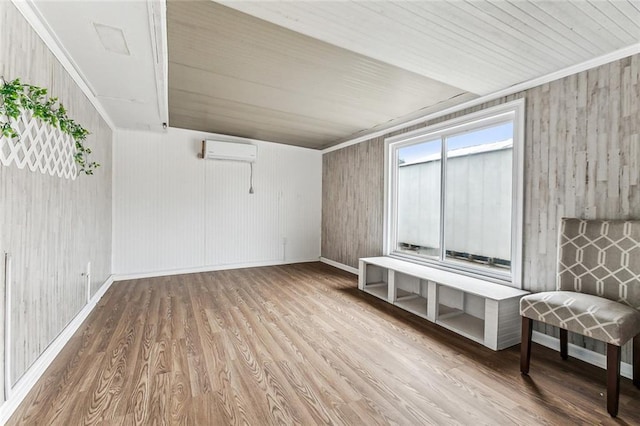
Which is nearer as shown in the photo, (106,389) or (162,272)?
(106,389)

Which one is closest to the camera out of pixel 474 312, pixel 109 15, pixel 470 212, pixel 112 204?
pixel 109 15

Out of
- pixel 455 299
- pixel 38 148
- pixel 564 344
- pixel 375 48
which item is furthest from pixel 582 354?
pixel 38 148

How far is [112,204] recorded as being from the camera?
14.3 feet

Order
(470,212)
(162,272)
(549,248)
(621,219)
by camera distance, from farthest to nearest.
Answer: (162,272) < (470,212) < (549,248) < (621,219)

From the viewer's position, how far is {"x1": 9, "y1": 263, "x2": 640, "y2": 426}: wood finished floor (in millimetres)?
1619

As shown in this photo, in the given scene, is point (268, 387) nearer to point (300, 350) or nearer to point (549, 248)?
point (300, 350)

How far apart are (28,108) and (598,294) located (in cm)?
402

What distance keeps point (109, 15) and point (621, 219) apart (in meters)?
3.82

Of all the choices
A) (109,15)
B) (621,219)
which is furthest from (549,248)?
(109,15)

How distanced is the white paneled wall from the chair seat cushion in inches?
173

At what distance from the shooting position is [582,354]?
89.5 inches

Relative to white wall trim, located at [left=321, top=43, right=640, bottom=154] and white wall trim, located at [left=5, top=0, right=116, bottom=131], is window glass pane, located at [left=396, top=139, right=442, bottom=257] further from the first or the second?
white wall trim, located at [left=5, top=0, right=116, bottom=131]

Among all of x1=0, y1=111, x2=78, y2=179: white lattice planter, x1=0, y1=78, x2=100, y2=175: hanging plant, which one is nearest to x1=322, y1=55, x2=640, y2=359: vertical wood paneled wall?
x1=0, y1=78, x2=100, y2=175: hanging plant

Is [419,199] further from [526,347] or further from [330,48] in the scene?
[330,48]
